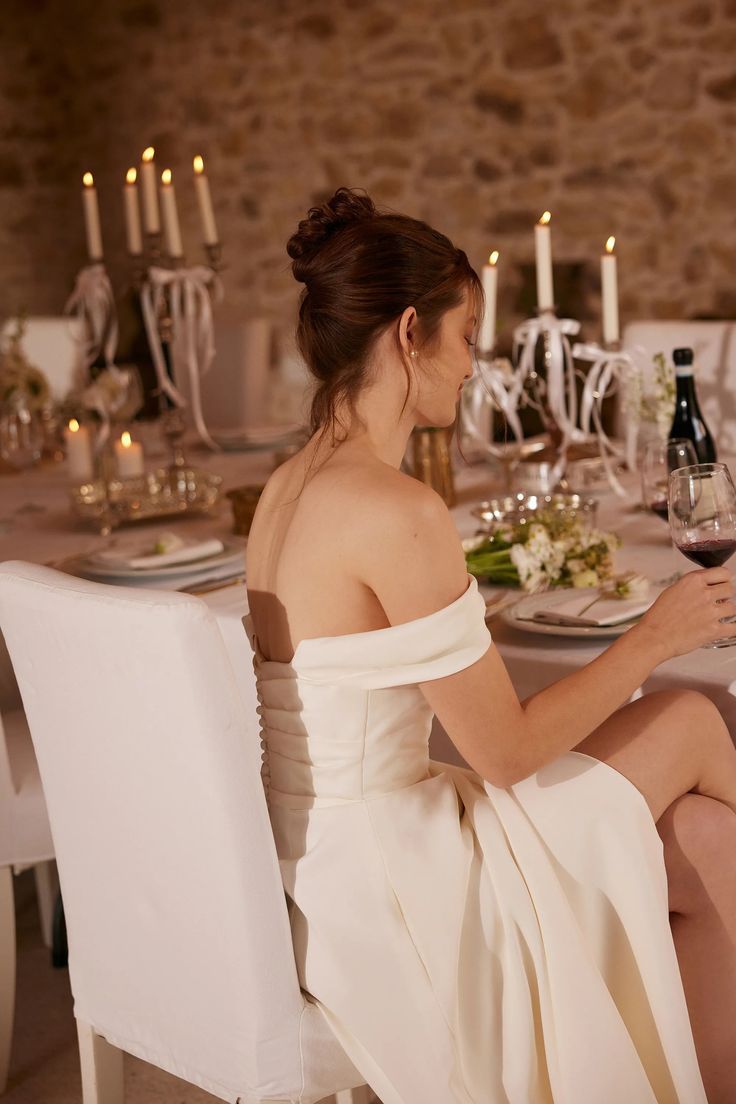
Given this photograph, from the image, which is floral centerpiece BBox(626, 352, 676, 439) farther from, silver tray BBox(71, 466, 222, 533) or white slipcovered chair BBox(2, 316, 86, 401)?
white slipcovered chair BBox(2, 316, 86, 401)

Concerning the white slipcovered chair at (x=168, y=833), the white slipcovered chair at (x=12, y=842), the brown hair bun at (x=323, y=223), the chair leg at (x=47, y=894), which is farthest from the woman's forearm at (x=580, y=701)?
the chair leg at (x=47, y=894)

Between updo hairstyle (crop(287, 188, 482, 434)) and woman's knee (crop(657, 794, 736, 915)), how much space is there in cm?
60

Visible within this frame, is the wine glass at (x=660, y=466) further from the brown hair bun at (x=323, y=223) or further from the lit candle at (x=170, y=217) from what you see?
the lit candle at (x=170, y=217)

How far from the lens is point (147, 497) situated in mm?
2570

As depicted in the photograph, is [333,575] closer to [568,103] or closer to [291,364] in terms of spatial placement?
[568,103]

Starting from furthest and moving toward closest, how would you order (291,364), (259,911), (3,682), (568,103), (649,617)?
1. (291,364)
2. (568,103)
3. (3,682)
4. (649,617)
5. (259,911)

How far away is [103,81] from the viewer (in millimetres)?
6699

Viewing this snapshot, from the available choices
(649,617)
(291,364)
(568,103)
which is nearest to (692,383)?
(649,617)

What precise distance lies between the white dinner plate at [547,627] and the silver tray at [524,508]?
334 mm

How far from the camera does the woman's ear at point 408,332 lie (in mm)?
1383

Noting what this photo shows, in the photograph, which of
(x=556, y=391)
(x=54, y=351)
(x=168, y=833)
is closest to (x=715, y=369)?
(x=556, y=391)

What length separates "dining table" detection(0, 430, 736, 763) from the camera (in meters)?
1.52

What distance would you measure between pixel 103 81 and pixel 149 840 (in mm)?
6136

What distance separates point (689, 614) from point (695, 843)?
0.85 ft
